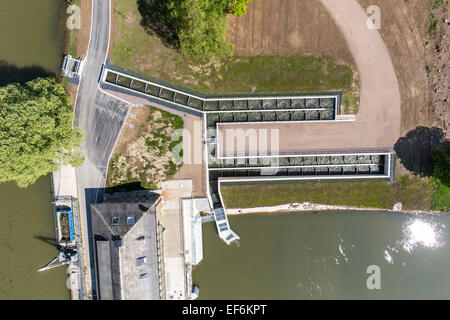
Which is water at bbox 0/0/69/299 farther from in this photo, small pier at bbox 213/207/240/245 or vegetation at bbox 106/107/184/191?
small pier at bbox 213/207/240/245

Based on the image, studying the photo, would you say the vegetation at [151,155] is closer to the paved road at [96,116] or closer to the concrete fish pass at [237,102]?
the paved road at [96,116]

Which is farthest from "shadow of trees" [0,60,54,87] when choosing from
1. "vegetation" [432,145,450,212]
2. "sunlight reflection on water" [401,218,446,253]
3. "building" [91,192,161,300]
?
"sunlight reflection on water" [401,218,446,253]

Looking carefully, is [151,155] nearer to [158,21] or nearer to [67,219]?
[67,219]

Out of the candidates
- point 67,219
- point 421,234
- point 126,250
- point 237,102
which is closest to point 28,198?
point 67,219

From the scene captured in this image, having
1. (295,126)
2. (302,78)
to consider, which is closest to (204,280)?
(295,126)

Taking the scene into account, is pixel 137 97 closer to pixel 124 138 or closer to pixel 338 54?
pixel 124 138

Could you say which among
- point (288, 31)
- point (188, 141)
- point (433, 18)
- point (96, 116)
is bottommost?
point (188, 141)

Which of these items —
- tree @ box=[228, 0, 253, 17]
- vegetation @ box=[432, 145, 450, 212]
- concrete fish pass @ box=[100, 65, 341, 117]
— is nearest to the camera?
tree @ box=[228, 0, 253, 17]

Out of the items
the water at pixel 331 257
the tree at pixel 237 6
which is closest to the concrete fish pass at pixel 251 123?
the water at pixel 331 257
